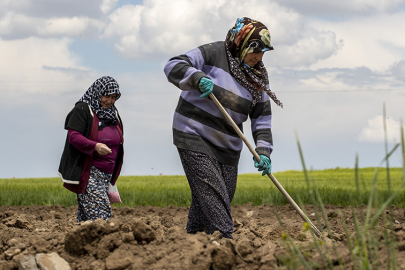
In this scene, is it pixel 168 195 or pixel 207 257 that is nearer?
pixel 207 257

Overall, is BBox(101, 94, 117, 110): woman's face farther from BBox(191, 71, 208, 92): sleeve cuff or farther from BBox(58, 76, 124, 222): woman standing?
BBox(191, 71, 208, 92): sleeve cuff

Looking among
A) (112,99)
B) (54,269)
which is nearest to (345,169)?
(112,99)

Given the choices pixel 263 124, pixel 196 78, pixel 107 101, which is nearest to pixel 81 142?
pixel 107 101

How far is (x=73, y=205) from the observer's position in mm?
9078

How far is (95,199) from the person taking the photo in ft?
16.9

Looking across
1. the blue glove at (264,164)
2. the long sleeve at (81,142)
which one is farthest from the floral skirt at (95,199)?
the blue glove at (264,164)

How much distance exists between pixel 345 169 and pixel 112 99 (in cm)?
2199

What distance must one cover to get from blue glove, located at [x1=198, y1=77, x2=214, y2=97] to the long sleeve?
1.70m

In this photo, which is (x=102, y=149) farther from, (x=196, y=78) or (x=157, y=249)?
(x=157, y=249)

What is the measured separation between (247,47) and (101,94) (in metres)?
1.95

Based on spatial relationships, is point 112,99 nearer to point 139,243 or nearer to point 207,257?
point 139,243

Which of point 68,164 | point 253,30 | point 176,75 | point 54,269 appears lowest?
point 54,269

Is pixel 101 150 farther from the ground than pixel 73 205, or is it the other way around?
pixel 101 150

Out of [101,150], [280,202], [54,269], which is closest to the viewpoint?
[54,269]
